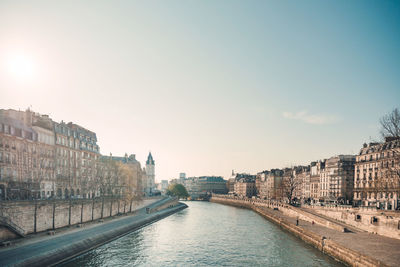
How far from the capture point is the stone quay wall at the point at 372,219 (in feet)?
155

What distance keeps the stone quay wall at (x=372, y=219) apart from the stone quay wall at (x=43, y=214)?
4886 cm

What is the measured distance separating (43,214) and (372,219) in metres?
51.4

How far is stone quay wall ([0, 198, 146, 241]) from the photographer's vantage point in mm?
40312

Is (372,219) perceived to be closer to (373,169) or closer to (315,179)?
(373,169)

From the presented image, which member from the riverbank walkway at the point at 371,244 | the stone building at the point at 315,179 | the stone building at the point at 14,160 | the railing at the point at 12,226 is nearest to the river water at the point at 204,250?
the riverbank walkway at the point at 371,244

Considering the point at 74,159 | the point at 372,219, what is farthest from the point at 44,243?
the point at 372,219

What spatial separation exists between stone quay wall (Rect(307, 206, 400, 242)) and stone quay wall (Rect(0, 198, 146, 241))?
48863 millimetres

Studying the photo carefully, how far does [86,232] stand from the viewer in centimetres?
5012

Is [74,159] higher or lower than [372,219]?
higher

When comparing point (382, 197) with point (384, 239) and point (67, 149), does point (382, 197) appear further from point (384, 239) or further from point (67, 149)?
point (67, 149)

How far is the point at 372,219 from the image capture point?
52469 mm

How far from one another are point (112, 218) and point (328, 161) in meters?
81.6

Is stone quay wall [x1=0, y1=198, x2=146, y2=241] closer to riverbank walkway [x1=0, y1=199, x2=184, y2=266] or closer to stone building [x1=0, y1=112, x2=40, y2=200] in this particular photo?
riverbank walkway [x1=0, y1=199, x2=184, y2=266]

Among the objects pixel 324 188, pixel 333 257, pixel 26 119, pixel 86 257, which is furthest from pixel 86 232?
pixel 324 188
